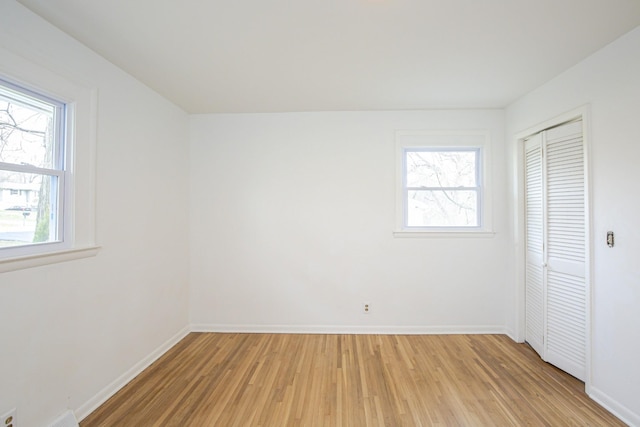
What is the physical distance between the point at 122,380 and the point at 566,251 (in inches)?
157

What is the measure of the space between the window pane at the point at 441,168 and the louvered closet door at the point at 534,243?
563mm

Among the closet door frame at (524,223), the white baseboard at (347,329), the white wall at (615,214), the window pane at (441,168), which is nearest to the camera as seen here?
the white wall at (615,214)

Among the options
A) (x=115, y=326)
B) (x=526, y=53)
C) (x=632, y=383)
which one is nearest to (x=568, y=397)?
(x=632, y=383)

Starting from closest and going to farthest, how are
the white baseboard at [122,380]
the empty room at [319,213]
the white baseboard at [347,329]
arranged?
1. the empty room at [319,213]
2. the white baseboard at [122,380]
3. the white baseboard at [347,329]

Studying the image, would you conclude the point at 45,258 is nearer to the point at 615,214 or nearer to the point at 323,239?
the point at 323,239

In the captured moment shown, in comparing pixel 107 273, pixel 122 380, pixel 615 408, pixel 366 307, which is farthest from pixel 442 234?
pixel 122 380

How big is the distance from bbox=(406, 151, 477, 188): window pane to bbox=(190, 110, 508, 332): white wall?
9.8 inches

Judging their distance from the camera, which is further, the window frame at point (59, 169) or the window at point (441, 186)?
the window at point (441, 186)

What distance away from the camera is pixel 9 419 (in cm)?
150

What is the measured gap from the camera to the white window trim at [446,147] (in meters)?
3.21

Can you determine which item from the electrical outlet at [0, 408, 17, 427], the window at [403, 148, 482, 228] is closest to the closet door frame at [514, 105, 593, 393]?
the window at [403, 148, 482, 228]

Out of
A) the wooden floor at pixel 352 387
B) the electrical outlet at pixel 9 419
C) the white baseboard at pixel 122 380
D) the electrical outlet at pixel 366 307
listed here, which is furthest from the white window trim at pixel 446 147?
the electrical outlet at pixel 9 419

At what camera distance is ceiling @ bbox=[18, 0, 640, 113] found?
1.64 metres

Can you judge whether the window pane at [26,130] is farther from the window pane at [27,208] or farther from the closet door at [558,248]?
the closet door at [558,248]
